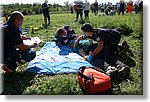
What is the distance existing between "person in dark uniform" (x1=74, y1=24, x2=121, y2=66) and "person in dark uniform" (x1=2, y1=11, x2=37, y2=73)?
0.61 metres

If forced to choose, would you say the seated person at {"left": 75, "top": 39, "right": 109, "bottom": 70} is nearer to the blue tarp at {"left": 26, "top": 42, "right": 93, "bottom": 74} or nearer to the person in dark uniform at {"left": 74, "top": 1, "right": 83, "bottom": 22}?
the blue tarp at {"left": 26, "top": 42, "right": 93, "bottom": 74}

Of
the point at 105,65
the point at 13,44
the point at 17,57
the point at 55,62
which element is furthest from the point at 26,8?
the point at 105,65

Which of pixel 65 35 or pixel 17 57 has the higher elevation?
pixel 65 35

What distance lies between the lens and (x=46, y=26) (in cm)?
322

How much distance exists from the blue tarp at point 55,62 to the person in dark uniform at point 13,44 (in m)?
0.14

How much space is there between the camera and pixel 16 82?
267cm

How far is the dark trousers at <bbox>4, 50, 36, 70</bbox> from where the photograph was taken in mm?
2844

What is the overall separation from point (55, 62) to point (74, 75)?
0.32 metres

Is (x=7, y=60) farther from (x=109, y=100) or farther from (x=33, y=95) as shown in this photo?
(x=109, y=100)

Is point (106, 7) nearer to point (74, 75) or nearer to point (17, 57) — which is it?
point (74, 75)

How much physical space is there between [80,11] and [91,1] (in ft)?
0.53

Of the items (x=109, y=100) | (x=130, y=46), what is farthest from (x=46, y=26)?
(x=109, y=100)

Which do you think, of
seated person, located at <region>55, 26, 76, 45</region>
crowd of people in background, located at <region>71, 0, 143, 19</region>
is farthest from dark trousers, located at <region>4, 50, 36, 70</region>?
crowd of people in background, located at <region>71, 0, 143, 19</region>

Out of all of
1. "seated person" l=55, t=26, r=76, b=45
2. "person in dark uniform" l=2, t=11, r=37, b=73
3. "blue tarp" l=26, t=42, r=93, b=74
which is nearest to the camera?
"person in dark uniform" l=2, t=11, r=37, b=73
